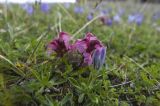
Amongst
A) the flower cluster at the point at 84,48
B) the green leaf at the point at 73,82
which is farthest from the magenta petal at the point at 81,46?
the green leaf at the point at 73,82

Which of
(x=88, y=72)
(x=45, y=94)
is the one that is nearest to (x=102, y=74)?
(x=88, y=72)

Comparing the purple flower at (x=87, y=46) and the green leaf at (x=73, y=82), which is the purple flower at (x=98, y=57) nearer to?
the purple flower at (x=87, y=46)

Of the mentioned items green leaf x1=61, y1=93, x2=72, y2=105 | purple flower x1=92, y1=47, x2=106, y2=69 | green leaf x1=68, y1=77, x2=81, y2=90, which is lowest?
green leaf x1=61, y1=93, x2=72, y2=105

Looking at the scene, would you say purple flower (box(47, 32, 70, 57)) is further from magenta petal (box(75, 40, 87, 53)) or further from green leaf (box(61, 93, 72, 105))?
green leaf (box(61, 93, 72, 105))

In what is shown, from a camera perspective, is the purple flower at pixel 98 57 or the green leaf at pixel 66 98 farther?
the purple flower at pixel 98 57

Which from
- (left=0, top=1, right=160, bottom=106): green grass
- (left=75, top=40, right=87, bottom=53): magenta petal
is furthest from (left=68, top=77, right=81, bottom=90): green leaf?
(left=75, top=40, right=87, bottom=53): magenta petal

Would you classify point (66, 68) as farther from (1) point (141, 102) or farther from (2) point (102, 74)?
(1) point (141, 102)

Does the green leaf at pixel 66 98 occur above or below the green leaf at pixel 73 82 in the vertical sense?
below
